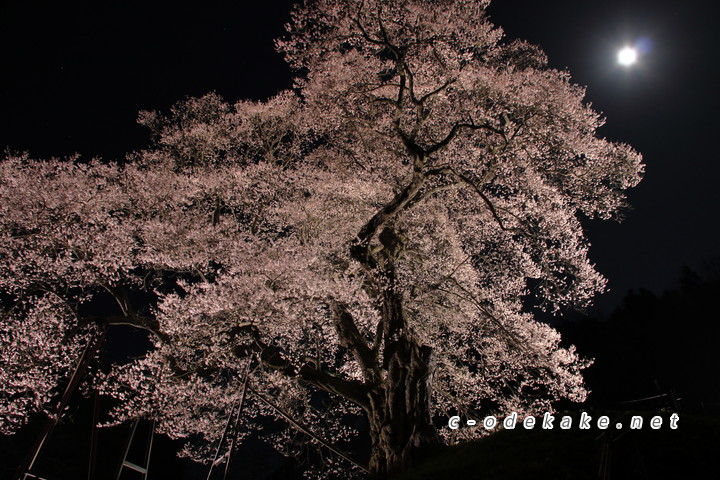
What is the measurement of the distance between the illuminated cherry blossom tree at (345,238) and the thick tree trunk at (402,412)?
5cm

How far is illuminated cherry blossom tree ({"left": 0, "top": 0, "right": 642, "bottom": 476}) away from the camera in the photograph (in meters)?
11.4

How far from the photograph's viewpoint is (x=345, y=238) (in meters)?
13.8

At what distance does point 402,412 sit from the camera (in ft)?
34.3

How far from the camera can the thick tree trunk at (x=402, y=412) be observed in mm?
9836

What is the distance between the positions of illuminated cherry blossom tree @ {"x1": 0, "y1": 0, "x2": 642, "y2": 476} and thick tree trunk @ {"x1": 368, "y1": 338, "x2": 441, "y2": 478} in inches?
1.9

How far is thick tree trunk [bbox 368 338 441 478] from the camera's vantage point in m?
9.84

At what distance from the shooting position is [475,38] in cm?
1373

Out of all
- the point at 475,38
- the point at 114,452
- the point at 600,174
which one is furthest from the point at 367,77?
the point at 114,452

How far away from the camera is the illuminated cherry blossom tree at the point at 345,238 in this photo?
1139 cm

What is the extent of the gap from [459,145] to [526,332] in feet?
21.3

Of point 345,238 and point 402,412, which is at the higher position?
point 345,238

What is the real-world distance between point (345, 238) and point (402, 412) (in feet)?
18.4

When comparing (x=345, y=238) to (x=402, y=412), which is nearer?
(x=402, y=412)

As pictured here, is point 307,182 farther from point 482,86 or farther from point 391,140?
point 482,86
